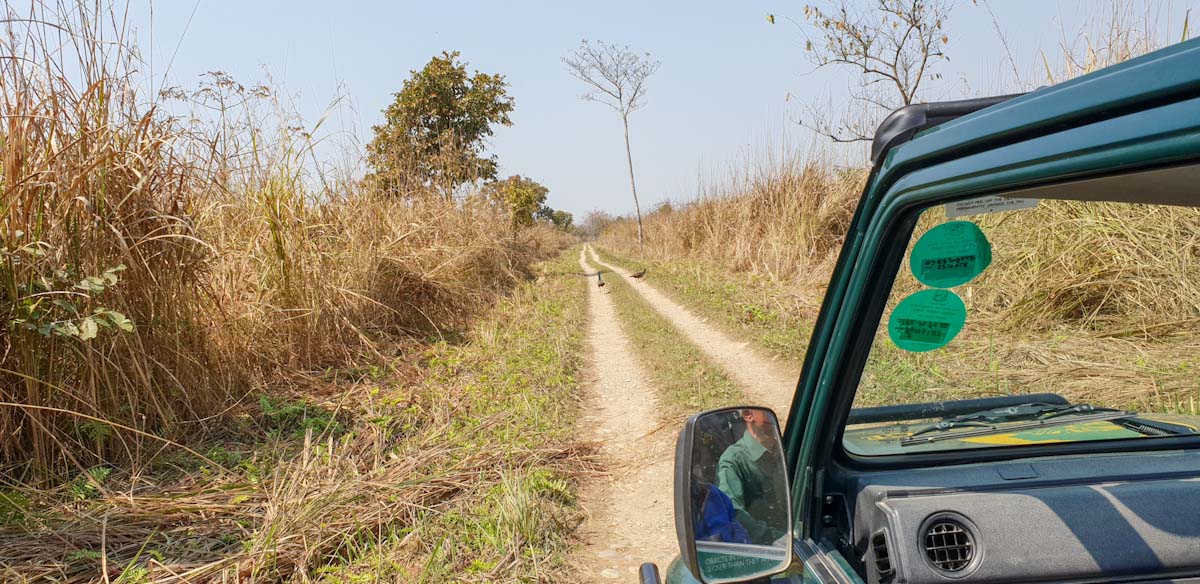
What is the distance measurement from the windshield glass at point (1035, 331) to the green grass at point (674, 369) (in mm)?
3659

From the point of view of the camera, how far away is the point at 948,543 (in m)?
1.18

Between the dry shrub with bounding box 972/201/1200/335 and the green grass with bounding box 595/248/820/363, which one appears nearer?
the dry shrub with bounding box 972/201/1200/335

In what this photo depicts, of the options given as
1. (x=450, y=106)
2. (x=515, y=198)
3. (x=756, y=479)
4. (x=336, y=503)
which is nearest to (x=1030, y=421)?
(x=756, y=479)

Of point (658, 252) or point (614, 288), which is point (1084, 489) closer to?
point (614, 288)

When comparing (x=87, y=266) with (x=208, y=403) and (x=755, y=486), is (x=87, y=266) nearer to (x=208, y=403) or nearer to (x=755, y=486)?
(x=208, y=403)

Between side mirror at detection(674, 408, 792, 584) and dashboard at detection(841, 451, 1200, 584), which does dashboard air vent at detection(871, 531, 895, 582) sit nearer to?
dashboard at detection(841, 451, 1200, 584)

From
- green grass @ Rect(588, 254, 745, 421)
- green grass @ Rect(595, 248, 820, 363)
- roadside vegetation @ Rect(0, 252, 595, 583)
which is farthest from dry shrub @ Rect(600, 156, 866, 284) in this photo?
roadside vegetation @ Rect(0, 252, 595, 583)

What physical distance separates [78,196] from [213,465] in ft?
5.21

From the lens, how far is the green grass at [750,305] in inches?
297

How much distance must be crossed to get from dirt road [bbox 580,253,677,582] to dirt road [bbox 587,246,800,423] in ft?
2.87

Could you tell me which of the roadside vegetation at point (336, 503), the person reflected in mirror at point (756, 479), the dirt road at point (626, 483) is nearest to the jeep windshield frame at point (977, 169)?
the person reflected in mirror at point (756, 479)

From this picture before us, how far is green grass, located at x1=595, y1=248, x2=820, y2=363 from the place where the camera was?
754 cm

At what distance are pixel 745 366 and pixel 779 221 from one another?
6.10m

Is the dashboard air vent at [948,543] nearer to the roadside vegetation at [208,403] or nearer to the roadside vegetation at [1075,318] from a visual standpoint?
the roadside vegetation at [1075,318]
